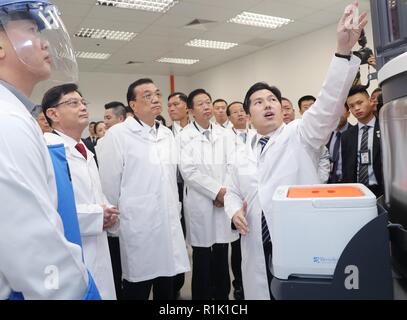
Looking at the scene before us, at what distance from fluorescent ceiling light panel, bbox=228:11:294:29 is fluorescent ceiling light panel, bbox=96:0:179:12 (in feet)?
3.52

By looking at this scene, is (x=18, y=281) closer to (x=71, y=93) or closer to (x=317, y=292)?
(x=317, y=292)

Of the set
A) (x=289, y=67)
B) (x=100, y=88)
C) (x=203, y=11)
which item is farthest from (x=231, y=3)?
(x=100, y=88)

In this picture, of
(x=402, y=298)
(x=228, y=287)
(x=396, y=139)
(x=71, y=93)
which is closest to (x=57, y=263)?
(x=402, y=298)

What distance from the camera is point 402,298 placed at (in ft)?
2.18

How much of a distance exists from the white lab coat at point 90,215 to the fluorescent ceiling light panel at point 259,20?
152 inches

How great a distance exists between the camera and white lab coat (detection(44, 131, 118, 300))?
5.04ft

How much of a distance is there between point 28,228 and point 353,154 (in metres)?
2.21

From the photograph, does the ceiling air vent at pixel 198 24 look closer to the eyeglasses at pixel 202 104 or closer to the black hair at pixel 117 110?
the black hair at pixel 117 110

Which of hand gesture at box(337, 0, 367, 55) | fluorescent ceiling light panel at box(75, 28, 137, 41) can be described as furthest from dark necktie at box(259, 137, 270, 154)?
fluorescent ceiling light panel at box(75, 28, 137, 41)

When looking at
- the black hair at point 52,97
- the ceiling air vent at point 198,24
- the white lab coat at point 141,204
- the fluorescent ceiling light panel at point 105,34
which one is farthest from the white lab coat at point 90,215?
the fluorescent ceiling light panel at point 105,34

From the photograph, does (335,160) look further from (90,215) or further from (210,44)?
(210,44)

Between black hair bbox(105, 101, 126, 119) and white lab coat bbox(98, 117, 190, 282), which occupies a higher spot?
black hair bbox(105, 101, 126, 119)

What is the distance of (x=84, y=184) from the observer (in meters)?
1.64

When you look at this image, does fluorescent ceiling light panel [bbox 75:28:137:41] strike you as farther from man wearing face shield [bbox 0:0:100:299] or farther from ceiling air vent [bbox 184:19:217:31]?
man wearing face shield [bbox 0:0:100:299]
